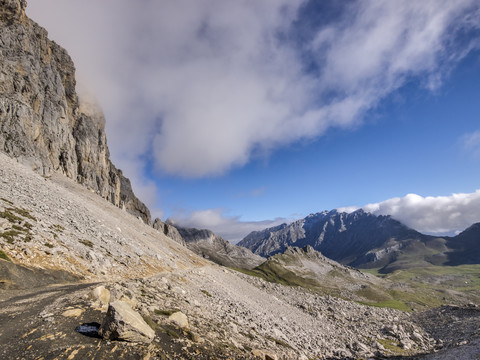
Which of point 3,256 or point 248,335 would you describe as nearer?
point 3,256

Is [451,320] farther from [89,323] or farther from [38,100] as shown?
[38,100]

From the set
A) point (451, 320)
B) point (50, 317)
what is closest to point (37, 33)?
point (50, 317)

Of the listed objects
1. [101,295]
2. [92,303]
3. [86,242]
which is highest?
[86,242]

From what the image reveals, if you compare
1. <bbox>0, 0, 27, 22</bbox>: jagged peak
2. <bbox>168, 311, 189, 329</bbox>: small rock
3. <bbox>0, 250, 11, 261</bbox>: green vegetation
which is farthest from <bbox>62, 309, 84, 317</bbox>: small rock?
<bbox>0, 0, 27, 22</bbox>: jagged peak

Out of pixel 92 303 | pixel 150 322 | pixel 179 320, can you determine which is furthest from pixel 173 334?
pixel 92 303

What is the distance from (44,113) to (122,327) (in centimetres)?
12945

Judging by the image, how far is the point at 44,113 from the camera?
107000 mm

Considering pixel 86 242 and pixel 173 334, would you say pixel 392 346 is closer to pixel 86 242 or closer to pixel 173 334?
pixel 173 334

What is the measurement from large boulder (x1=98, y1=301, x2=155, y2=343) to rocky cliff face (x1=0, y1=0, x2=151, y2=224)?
279 feet

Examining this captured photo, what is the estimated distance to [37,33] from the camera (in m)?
118

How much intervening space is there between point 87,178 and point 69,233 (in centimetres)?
11659

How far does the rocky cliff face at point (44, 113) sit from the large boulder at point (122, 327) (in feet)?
279

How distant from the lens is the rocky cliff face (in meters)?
81.1

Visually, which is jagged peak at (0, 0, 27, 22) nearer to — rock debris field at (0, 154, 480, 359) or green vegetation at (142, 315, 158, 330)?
rock debris field at (0, 154, 480, 359)
